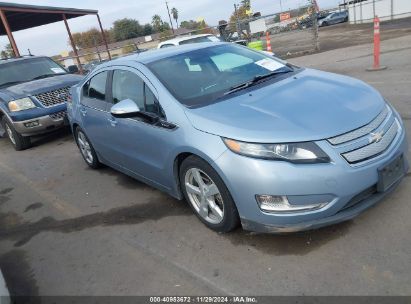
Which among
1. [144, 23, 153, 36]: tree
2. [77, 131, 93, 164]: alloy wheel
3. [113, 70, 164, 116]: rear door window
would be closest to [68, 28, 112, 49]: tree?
[144, 23, 153, 36]: tree

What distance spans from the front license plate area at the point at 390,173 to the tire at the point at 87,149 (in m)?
3.97

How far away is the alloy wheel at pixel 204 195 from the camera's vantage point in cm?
348

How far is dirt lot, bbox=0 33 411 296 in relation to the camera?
290cm

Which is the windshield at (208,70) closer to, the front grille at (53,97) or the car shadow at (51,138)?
the front grille at (53,97)

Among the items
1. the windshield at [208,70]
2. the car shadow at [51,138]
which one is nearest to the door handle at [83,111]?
the windshield at [208,70]

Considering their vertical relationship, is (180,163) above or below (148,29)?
above

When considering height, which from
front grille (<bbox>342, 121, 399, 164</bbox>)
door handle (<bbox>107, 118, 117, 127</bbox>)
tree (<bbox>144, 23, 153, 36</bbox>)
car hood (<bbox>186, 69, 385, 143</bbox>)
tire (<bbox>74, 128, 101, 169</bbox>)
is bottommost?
tree (<bbox>144, 23, 153, 36</bbox>)

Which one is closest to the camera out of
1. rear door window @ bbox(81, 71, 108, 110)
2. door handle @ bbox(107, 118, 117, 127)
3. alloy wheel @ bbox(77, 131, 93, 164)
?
door handle @ bbox(107, 118, 117, 127)

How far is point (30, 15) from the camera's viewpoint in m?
18.4

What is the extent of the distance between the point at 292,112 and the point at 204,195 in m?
1.04

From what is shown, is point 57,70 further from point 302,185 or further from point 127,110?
point 302,185

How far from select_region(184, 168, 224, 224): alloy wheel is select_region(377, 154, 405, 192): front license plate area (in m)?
Answer: 1.25

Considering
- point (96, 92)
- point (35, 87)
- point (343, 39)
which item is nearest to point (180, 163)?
point (96, 92)

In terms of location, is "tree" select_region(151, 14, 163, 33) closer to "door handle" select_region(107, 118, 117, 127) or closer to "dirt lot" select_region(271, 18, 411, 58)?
"dirt lot" select_region(271, 18, 411, 58)
